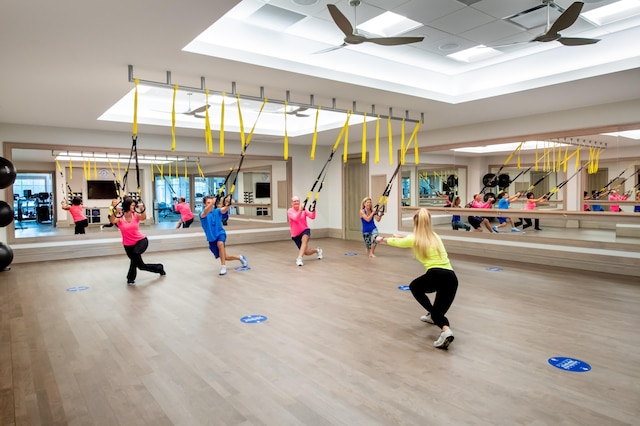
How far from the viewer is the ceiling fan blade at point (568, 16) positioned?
3.14 metres

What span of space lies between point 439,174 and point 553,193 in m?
2.45

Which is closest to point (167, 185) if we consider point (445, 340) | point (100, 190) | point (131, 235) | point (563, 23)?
point (100, 190)

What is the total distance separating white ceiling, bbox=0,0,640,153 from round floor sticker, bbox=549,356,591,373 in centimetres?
326

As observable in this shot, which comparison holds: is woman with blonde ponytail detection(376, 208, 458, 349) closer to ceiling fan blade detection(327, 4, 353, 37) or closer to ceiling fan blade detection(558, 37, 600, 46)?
ceiling fan blade detection(327, 4, 353, 37)

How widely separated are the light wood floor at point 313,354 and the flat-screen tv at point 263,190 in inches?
246

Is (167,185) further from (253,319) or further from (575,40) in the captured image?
(575,40)

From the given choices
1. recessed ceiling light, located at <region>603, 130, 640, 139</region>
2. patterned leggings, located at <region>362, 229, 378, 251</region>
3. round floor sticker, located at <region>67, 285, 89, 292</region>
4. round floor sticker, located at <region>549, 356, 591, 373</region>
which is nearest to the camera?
round floor sticker, located at <region>549, 356, 591, 373</region>

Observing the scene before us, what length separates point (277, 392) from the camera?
262 centimetres

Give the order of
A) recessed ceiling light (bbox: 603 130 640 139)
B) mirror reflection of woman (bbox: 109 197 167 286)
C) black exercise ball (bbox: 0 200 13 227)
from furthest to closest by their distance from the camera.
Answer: black exercise ball (bbox: 0 200 13 227)
recessed ceiling light (bbox: 603 130 640 139)
mirror reflection of woman (bbox: 109 197 167 286)

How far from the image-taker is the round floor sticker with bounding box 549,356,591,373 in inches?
114

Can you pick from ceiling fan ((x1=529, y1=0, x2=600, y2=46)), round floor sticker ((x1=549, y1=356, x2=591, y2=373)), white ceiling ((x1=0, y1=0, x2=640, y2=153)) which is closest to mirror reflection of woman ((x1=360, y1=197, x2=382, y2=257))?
white ceiling ((x1=0, y1=0, x2=640, y2=153))

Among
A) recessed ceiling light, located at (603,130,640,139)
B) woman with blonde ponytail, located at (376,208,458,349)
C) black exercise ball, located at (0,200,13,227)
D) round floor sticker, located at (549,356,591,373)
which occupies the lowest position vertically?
round floor sticker, located at (549,356,591,373)

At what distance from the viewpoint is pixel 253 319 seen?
4.13 m

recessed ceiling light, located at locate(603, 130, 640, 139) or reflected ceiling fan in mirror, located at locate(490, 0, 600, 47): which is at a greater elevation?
reflected ceiling fan in mirror, located at locate(490, 0, 600, 47)
